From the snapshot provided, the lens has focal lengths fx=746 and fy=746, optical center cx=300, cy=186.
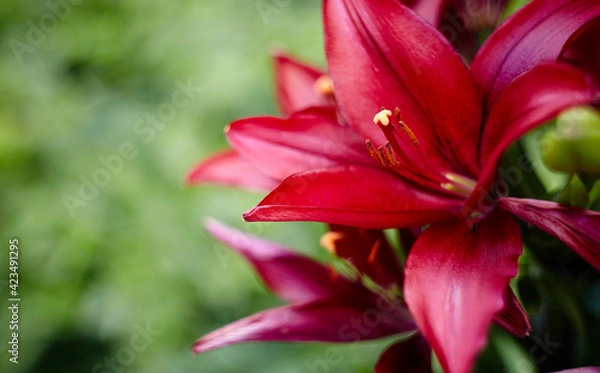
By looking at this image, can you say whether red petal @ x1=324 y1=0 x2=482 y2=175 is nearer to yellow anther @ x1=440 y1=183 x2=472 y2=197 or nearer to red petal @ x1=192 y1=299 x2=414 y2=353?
yellow anther @ x1=440 y1=183 x2=472 y2=197

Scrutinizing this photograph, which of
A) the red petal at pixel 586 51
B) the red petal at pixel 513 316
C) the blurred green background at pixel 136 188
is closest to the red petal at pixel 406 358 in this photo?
the red petal at pixel 513 316

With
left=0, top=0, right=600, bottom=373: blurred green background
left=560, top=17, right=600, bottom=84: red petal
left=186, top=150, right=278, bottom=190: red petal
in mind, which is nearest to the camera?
left=560, top=17, right=600, bottom=84: red petal

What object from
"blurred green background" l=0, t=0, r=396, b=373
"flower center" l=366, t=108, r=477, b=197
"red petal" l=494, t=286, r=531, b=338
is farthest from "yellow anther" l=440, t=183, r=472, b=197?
"blurred green background" l=0, t=0, r=396, b=373

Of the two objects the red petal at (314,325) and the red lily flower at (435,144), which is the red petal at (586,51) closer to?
the red lily flower at (435,144)

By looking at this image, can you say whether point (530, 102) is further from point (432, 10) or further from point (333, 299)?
point (333, 299)

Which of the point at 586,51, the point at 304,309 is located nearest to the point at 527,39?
the point at 586,51

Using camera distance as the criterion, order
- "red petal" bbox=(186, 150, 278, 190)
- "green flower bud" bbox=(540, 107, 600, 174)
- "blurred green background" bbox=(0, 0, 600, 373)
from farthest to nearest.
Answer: "blurred green background" bbox=(0, 0, 600, 373) → "red petal" bbox=(186, 150, 278, 190) → "green flower bud" bbox=(540, 107, 600, 174)

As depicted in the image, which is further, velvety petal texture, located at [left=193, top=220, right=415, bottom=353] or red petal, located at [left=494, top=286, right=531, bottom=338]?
velvety petal texture, located at [left=193, top=220, right=415, bottom=353]

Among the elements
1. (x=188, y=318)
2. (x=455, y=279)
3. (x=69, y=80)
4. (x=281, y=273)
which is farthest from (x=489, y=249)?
(x=69, y=80)
